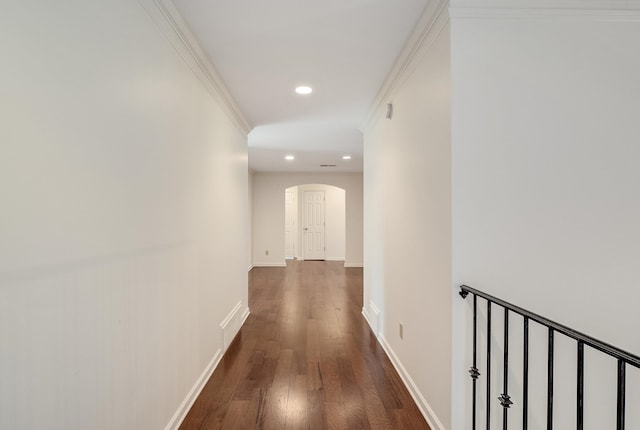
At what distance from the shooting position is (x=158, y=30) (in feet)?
6.13

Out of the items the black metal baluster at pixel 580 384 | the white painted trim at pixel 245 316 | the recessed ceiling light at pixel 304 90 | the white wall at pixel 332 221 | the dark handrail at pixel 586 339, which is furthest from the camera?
the white wall at pixel 332 221

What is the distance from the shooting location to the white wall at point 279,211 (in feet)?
30.5

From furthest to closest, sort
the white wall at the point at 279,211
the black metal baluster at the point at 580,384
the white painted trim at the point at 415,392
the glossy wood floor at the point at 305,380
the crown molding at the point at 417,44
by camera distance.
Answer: the white wall at the point at 279,211
the glossy wood floor at the point at 305,380
the white painted trim at the point at 415,392
the crown molding at the point at 417,44
the black metal baluster at the point at 580,384

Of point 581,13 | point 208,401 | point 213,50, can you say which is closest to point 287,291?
point 208,401

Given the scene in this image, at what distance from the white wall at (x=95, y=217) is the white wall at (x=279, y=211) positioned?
6833 mm

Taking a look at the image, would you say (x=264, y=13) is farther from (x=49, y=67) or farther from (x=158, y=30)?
(x=49, y=67)

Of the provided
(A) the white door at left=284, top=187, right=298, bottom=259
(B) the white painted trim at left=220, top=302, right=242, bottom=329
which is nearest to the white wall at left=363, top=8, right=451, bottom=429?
(B) the white painted trim at left=220, top=302, right=242, bottom=329

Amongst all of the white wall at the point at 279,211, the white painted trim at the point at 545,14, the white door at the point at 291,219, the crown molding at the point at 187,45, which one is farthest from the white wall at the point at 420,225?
the white door at the point at 291,219

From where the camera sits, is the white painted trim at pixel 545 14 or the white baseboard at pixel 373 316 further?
the white baseboard at pixel 373 316

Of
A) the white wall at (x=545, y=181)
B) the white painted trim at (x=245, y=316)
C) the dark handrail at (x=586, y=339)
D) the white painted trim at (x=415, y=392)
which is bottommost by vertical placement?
the white painted trim at (x=245, y=316)

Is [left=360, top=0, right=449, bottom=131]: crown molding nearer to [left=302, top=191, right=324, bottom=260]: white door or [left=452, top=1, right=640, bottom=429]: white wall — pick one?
[left=452, top=1, right=640, bottom=429]: white wall

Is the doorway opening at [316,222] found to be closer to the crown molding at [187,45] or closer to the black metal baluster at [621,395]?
the crown molding at [187,45]

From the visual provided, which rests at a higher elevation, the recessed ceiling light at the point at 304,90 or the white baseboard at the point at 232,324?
the recessed ceiling light at the point at 304,90

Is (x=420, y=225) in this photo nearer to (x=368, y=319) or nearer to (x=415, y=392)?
(x=415, y=392)
